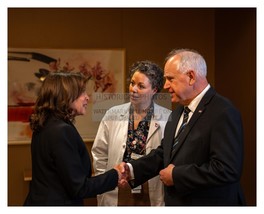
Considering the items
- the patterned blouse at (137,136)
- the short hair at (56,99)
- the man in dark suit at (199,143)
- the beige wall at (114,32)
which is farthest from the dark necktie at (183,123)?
the beige wall at (114,32)

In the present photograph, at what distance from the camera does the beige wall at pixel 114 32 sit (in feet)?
11.4

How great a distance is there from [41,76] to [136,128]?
1.58 metres

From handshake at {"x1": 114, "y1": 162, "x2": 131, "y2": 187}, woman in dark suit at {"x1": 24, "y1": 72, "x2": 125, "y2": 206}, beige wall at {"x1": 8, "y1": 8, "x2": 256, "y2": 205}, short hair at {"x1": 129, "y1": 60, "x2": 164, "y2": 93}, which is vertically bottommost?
handshake at {"x1": 114, "y1": 162, "x2": 131, "y2": 187}

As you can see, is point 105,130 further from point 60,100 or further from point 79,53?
point 79,53

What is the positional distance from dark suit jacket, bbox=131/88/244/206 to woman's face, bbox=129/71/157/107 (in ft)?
1.55

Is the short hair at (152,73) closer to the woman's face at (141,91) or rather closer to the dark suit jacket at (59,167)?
the woman's face at (141,91)

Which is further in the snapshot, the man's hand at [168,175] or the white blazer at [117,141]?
the white blazer at [117,141]

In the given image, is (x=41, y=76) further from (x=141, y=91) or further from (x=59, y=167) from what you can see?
(x=59, y=167)

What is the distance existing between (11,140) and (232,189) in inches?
91.3

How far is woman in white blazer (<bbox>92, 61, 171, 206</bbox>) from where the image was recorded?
7.31 ft

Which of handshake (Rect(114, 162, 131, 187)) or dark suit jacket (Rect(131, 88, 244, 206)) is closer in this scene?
dark suit jacket (Rect(131, 88, 244, 206))

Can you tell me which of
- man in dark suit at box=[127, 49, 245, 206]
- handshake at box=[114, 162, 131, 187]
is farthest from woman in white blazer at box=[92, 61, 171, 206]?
man in dark suit at box=[127, 49, 245, 206]

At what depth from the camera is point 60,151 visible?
1.59 metres

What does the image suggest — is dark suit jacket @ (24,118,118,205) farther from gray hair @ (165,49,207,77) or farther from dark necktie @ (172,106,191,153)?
gray hair @ (165,49,207,77)
